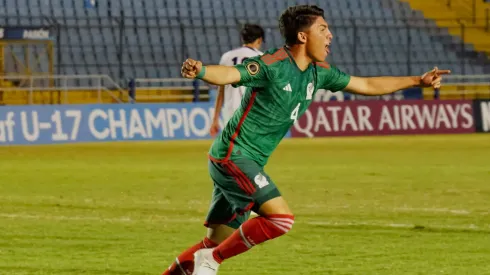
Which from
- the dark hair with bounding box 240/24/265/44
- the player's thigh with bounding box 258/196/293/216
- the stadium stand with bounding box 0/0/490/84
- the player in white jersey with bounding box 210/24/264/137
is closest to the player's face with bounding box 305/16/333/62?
the player's thigh with bounding box 258/196/293/216

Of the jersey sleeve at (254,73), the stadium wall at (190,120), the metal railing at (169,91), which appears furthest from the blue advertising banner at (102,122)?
the jersey sleeve at (254,73)

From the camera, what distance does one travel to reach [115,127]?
2655 cm

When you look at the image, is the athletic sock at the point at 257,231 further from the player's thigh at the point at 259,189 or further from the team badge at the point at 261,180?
the team badge at the point at 261,180

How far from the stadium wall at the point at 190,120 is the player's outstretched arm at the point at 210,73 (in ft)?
61.8

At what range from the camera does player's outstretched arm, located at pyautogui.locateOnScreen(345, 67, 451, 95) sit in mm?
7500

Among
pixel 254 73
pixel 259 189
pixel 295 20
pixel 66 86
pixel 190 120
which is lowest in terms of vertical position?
pixel 190 120

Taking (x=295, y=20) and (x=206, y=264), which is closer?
(x=206, y=264)

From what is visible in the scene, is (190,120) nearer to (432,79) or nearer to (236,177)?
(432,79)

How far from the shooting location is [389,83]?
7.70m

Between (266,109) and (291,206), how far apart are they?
653 cm

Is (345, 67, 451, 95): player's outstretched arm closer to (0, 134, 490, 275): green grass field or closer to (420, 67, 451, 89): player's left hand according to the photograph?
(420, 67, 451, 89): player's left hand

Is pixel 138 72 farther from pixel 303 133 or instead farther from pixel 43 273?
pixel 43 273

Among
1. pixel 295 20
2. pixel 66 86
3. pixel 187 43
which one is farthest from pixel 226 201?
pixel 187 43

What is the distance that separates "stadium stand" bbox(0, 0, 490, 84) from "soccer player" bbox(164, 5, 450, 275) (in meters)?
22.7
